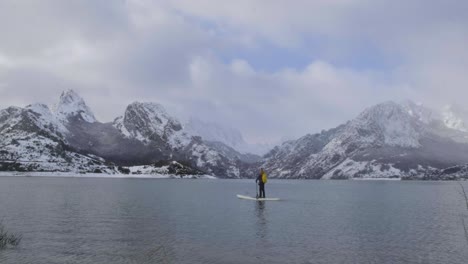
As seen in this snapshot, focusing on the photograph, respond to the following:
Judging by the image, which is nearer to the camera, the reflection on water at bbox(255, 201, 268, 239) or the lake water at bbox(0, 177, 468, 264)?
the lake water at bbox(0, 177, 468, 264)

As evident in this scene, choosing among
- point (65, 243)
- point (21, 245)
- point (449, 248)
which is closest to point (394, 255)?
point (449, 248)

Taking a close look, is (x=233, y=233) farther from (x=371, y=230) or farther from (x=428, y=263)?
(x=428, y=263)

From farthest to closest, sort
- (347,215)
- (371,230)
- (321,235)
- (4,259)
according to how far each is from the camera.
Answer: (347,215) → (371,230) → (321,235) → (4,259)

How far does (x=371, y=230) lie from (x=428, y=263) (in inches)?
763

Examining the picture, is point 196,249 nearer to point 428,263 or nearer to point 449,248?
point 428,263

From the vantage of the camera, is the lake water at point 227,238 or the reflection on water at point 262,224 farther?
the reflection on water at point 262,224

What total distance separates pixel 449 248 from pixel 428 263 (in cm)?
855

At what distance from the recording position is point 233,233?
169 feet

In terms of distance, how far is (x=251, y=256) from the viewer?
127ft

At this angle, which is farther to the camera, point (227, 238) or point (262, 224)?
point (262, 224)

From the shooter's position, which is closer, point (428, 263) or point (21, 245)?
point (428, 263)

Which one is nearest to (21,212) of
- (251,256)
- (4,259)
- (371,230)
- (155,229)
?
(155,229)

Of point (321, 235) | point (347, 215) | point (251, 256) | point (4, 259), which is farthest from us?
point (347, 215)

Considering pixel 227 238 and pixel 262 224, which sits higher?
pixel 262 224
